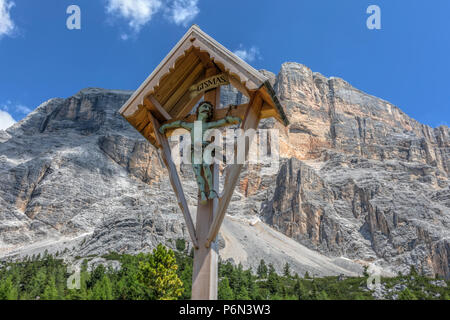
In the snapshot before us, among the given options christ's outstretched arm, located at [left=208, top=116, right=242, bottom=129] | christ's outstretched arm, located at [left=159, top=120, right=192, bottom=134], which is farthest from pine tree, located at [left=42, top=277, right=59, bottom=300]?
christ's outstretched arm, located at [left=208, top=116, right=242, bottom=129]

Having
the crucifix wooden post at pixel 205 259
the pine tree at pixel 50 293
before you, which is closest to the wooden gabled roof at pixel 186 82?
the crucifix wooden post at pixel 205 259

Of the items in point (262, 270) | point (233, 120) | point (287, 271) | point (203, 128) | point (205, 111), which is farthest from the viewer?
point (287, 271)

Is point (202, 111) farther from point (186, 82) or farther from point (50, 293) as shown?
point (50, 293)

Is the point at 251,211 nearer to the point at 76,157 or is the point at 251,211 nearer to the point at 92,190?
the point at 92,190

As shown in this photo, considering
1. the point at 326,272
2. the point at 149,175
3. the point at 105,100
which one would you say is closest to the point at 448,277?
the point at 326,272

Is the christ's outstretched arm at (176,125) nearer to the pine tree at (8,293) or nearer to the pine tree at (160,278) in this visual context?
the pine tree at (8,293)

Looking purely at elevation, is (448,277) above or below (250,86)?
above

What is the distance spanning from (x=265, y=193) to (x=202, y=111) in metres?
123

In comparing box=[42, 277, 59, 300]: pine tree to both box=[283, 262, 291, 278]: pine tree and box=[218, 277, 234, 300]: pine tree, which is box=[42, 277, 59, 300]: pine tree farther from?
box=[283, 262, 291, 278]: pine tree

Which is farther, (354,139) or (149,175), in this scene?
(354,139)

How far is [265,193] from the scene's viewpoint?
12781 cm

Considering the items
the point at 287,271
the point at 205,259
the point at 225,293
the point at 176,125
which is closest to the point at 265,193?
the point at 287,271
